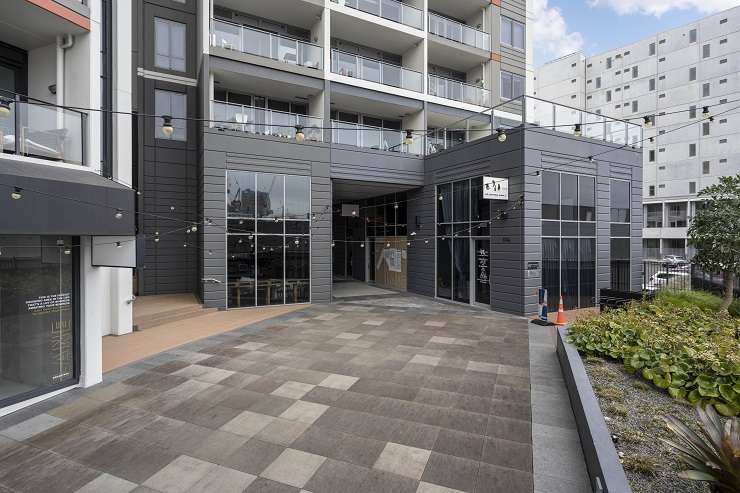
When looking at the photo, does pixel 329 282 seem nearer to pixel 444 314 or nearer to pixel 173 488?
pixel 444 314

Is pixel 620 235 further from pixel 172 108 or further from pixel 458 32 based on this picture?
pixel 172 108

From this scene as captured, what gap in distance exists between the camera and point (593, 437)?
156 inches

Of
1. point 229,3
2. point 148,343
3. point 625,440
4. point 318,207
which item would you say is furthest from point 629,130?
point 148,343

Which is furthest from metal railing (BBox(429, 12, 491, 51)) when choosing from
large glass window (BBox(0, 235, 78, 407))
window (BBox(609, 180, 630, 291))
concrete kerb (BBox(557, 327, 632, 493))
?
large glass window (BBox(0, 235, 78, 407))

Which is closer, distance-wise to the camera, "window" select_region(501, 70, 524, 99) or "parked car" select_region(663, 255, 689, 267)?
"parked car" select_region(663, 255, 689, 267)

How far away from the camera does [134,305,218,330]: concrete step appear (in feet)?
38.1

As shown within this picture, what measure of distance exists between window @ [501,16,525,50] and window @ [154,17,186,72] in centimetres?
1642

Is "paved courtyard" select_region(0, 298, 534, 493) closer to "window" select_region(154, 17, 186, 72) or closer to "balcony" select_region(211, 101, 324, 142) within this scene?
"balcony" select_region(211, 101, 324, 142)

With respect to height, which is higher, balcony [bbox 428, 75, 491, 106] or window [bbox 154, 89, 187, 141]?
balcony [bbox 428, 75, 491, 106]

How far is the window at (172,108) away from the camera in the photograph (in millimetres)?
16422

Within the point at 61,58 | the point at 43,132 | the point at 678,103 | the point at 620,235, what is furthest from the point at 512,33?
the point at 678,103

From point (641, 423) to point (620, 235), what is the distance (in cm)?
1423

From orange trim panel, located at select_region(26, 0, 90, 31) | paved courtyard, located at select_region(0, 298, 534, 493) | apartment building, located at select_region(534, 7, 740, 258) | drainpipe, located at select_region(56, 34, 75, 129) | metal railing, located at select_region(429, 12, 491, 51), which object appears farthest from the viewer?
apartment building, located at select_region(534, 7, 740, 258)

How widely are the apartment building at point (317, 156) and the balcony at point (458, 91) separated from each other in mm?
79
